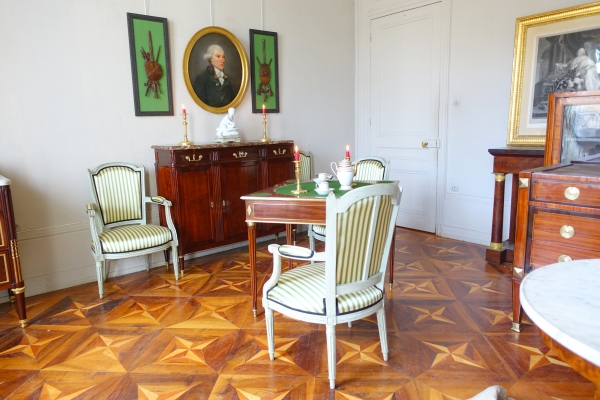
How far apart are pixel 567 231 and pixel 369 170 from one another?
1.71m

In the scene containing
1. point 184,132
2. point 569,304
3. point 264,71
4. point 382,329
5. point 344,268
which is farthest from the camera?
point 264,71

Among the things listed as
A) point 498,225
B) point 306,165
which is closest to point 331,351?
point 498,225

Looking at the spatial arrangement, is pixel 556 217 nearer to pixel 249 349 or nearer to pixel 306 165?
pixel 249 349

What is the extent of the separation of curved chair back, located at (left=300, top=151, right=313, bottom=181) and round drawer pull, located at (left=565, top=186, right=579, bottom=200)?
2814 millimetres

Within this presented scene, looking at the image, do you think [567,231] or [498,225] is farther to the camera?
[498,225]

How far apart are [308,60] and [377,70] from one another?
3.07ft

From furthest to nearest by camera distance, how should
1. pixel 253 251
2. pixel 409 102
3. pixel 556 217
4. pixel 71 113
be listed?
pixel 409 102, pixel 71 113, pixel 253 251, pixel 556 217

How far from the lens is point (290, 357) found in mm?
2350

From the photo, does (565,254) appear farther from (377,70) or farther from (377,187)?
(377,70)

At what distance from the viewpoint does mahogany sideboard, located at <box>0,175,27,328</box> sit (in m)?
2.68

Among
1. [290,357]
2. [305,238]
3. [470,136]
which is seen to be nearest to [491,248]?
[470,136]

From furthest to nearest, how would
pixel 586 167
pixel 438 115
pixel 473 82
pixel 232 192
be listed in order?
pixel 438 115, pixel 473 82, pixel 232 192, pixel 586 167

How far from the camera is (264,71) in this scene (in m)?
4.64

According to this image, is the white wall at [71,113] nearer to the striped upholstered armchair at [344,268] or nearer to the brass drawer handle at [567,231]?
the striped upholstered armchair at [344,268]
